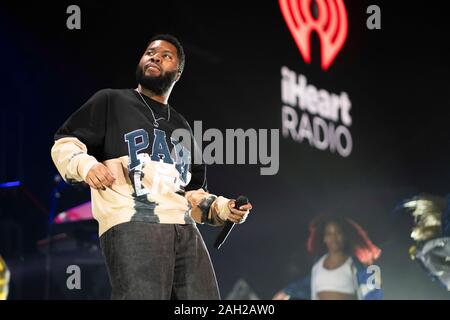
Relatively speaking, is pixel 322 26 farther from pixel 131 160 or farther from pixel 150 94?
pixel 131 160

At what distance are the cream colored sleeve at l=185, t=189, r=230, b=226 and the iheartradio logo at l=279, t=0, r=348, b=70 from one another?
474cm

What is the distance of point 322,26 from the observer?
6766 mm

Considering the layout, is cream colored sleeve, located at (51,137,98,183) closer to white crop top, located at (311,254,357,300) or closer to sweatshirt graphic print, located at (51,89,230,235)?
sweatshirt graphic print, located at (51,89,230,235)

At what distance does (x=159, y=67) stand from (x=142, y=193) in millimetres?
538

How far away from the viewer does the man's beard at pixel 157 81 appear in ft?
7.38

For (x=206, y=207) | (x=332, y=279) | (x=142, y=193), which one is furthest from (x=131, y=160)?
(x=332, y=279)

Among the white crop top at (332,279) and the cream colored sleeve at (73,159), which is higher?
the cream colored sleeve at (73,159)

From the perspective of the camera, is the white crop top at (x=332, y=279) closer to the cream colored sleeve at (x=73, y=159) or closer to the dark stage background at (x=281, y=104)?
the dark stage background at (x=281, y=104)

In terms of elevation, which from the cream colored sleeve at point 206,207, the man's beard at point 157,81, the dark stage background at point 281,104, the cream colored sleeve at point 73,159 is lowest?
the cream colored sleeve at point 206,207

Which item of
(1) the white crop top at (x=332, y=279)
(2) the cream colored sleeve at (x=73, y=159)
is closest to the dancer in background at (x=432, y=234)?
(1) the white crop top at (x=332, y=279)

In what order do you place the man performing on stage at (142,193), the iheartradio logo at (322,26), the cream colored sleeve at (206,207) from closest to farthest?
1. the man performing on stage at (142,193)
2. the cream colored sleeve at (206,207)
3. the iheartradio logo at (322,26)
